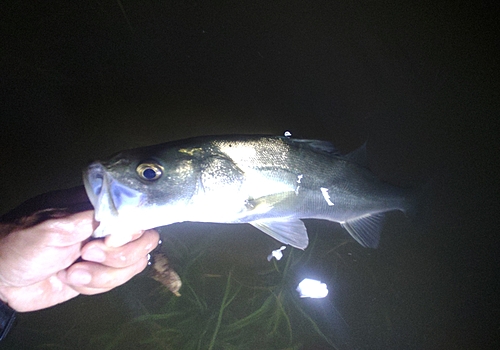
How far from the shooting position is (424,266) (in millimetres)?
2141

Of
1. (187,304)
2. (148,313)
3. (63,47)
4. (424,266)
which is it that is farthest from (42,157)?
(424,266)

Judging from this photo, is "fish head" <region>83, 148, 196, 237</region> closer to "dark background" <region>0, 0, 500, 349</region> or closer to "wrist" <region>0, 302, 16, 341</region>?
"wrist" <region>0, 302, 16, 341</region>

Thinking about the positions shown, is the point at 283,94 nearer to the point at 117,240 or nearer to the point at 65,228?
the point at 117,240

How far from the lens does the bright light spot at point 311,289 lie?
2.06m

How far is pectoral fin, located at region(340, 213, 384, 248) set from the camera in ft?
5.00

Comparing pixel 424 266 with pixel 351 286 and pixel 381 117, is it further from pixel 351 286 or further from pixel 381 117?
pixel 381 117

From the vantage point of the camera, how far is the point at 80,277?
1.31m

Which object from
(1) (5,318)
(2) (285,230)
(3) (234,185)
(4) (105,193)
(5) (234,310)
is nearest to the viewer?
(4) (105,193)

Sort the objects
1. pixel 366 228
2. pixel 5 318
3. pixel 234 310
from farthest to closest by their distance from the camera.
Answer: pixel 234 310, pixel 366 228, pixel 5 318

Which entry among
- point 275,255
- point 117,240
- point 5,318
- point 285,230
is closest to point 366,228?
point 285,230

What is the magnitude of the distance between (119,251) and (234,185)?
0.73m

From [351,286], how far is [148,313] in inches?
63.0

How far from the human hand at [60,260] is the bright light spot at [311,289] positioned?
1226mm

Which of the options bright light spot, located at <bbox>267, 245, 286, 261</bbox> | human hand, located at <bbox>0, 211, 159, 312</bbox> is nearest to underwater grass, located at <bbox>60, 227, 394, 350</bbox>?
bright light spot, located at <bbox>267, 245, 286, 261</bbox>
